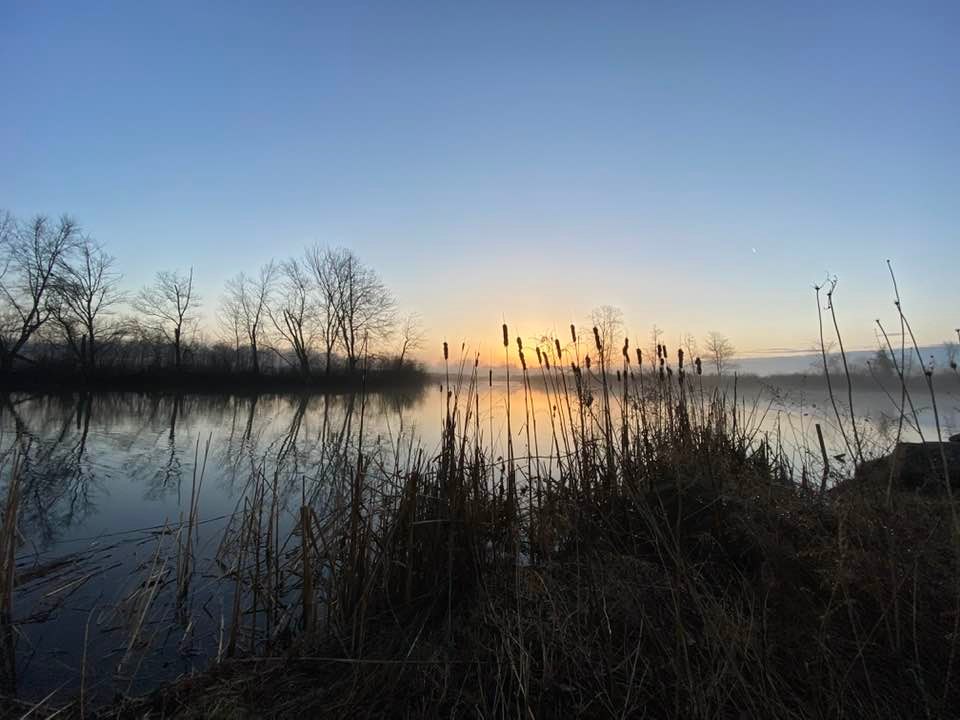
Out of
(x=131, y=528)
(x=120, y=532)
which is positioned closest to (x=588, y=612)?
(x=120, y=532)

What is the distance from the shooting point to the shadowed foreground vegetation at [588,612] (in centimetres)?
188

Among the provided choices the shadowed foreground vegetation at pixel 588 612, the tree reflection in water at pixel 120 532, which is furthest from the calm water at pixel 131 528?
the shadowed foreground vegetation at pixel 588 612

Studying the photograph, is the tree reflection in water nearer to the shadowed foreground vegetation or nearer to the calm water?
the calm water

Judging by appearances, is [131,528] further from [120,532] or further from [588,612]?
[588,612]

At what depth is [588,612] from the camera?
238 cm

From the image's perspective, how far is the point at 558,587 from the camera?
2.65 m

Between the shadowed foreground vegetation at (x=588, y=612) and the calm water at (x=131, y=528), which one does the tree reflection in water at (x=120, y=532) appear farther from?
the shadowed foreground vegetation at (x=588, y=612)

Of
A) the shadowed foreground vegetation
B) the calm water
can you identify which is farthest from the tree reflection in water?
the shadowed foreground vegetation

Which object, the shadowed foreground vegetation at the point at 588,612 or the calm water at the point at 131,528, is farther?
the calm water at the point at 131,528

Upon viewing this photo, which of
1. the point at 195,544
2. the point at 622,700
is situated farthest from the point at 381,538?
the point at 195,544

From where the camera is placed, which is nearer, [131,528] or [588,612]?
[588,612]

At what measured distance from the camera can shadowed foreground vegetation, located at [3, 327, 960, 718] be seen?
188 cm

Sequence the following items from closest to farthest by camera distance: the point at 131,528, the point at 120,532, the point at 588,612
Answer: the point at 588,612 < the point at 120,532 < the point at 131,528

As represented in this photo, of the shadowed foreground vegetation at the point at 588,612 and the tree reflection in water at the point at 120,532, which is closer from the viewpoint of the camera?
the shadowed foreground vegetation at the point at 588,612
